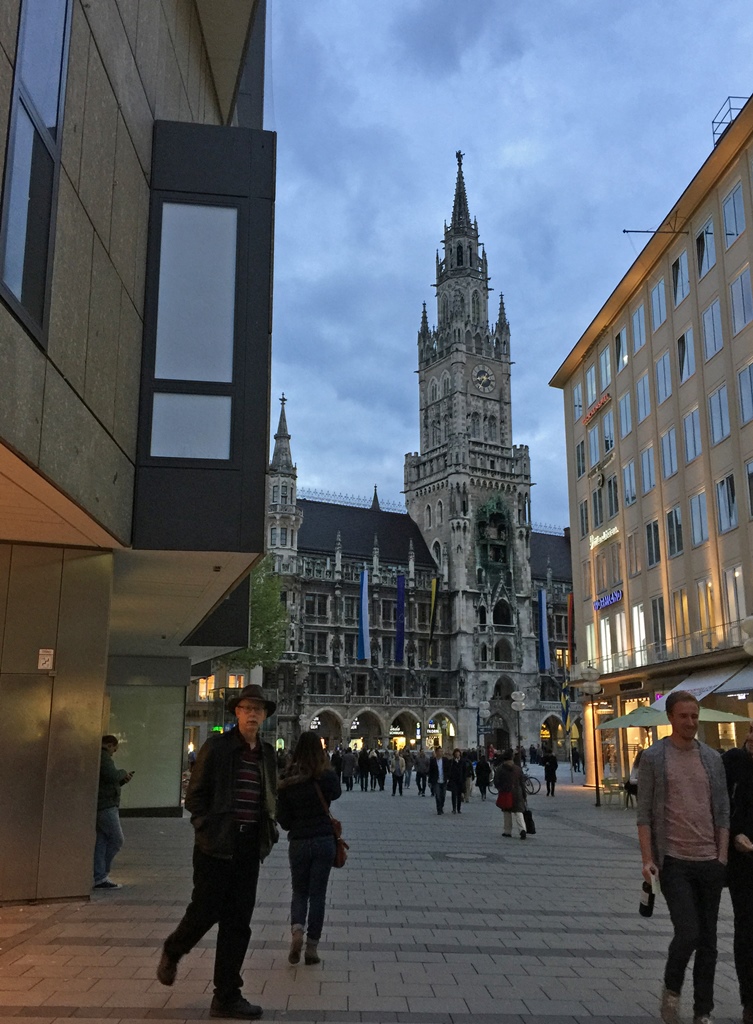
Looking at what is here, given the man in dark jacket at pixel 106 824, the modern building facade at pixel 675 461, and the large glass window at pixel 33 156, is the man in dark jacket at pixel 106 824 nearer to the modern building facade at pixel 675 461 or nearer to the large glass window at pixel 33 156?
the large glass window at pixel 33 156

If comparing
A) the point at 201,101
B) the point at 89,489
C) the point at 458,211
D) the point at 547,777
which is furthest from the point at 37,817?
the point at 458,211

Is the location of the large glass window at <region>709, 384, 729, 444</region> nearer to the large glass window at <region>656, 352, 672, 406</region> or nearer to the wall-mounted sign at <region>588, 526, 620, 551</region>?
the large glass window at <region>656, 352, 672, 406</region>

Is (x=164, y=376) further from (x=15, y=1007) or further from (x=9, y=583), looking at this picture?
(x=15, y=1007)

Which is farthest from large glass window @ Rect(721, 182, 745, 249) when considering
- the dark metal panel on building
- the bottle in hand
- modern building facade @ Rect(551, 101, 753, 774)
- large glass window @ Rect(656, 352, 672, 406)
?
the bottle in hand

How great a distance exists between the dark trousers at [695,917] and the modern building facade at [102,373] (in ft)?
19.5

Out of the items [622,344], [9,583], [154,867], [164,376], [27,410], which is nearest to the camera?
[27,410]

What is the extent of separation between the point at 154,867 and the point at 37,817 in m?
3.61

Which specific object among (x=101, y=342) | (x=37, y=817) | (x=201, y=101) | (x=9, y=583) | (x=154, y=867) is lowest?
(x=154, y=867)

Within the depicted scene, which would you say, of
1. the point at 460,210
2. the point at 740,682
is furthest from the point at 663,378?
the point at 460,210

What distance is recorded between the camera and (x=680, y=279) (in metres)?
33.0

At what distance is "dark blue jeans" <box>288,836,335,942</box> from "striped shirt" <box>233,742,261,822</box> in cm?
166

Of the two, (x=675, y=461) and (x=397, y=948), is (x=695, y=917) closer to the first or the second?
(x=397, y=948)

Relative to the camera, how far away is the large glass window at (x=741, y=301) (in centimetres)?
2750

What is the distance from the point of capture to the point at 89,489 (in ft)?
32.3
